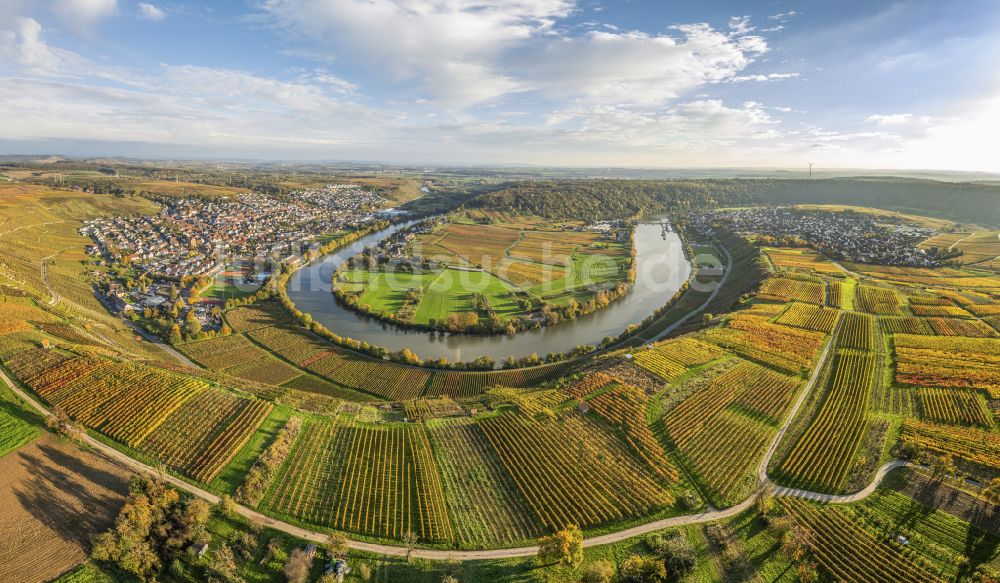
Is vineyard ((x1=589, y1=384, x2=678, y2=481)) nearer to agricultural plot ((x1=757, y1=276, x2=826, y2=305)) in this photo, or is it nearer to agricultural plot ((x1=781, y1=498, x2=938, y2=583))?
agricultural plot ((x1=781, y1=498, x2=938, y2=583))

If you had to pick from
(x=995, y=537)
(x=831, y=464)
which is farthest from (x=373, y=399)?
(x=995, y=537)

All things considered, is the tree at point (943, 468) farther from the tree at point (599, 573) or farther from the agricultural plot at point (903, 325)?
the agricultural plot at point (903, 325)

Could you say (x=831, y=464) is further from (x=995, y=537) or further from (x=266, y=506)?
(x=266, y=506)

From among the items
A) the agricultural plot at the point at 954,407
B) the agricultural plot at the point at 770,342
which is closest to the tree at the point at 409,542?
the agricultural plot at the point at 770,342

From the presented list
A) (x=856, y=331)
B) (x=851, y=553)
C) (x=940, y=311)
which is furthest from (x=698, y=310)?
(x=851, y=553)

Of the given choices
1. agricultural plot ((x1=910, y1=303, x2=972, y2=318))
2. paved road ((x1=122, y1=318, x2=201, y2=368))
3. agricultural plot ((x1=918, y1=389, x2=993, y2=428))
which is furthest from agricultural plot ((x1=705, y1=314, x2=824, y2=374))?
paved road ((x1=122, y1=318, x2=201, y2=368))

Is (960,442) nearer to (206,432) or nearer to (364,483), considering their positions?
(364,483)
